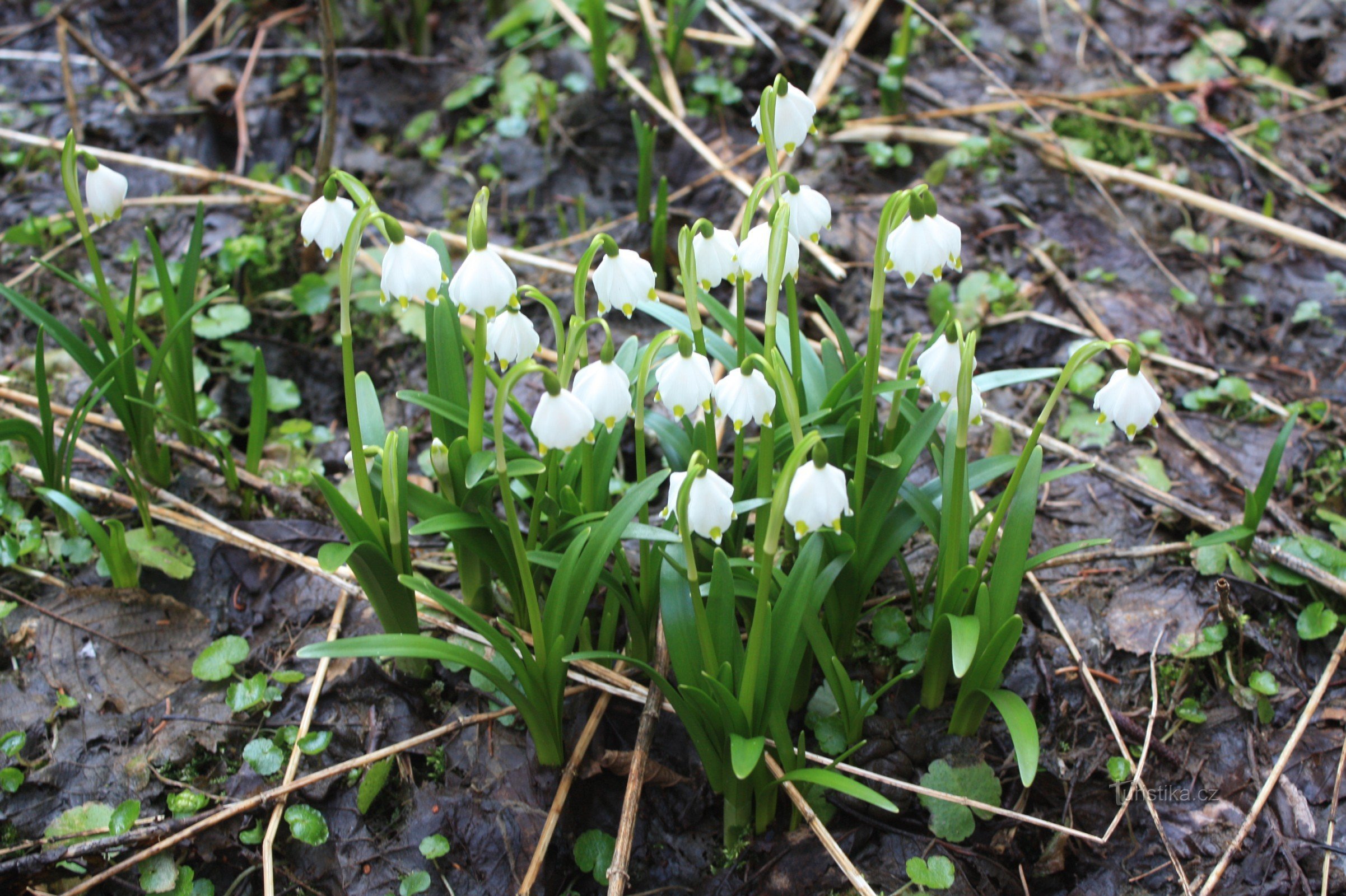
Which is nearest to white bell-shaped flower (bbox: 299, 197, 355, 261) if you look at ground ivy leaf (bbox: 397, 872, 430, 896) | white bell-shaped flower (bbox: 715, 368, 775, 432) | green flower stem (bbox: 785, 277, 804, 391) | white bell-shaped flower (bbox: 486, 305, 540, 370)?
white bell-shaped flower (bbox: 486, 305, 540, 370)

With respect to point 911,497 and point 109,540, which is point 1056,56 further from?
point 109,540

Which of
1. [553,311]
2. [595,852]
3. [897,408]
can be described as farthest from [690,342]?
[595,852]

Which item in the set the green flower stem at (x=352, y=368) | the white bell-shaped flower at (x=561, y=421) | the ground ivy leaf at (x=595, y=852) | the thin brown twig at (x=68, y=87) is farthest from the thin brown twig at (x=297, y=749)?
the thin brown twig at (x=68, y=87)

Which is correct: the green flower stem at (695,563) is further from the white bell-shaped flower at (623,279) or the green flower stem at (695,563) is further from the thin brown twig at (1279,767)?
the thin brown twig at (1279,767)

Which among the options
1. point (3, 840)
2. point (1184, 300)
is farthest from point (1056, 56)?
point (3, 840)

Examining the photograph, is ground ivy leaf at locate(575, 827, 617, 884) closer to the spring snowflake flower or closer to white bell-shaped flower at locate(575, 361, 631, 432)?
white bell-shaped flower at locate(575, 361, 631, 432)

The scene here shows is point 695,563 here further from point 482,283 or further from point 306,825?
point 306,825
